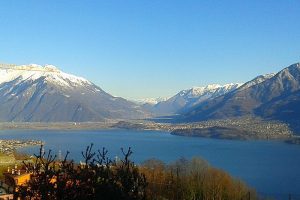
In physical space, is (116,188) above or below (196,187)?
above

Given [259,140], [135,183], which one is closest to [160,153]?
[259,140]

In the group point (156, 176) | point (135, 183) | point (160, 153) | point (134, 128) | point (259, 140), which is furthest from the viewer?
point (134, 128)

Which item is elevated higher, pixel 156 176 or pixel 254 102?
pixel 254 102

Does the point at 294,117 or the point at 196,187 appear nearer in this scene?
the point at 196,187

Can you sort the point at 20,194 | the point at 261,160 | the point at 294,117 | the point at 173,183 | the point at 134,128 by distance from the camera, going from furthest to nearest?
the point at 134,128 < the point at 294,117 < the point at 261,160 < the point at 173,183 < the point at 20,194

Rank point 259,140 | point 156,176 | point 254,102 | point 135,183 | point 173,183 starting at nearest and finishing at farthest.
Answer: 1. point 135,183
2. point 173,183
3. point 156,176
4. point 259,140
5. point 254,102

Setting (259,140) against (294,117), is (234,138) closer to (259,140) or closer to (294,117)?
(259,140)

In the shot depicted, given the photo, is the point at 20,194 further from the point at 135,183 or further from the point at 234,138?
the point at 234,138

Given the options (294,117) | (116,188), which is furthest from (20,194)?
(294,117)

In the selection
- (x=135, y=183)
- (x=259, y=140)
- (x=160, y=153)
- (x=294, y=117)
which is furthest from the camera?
(x=294, y=117)
